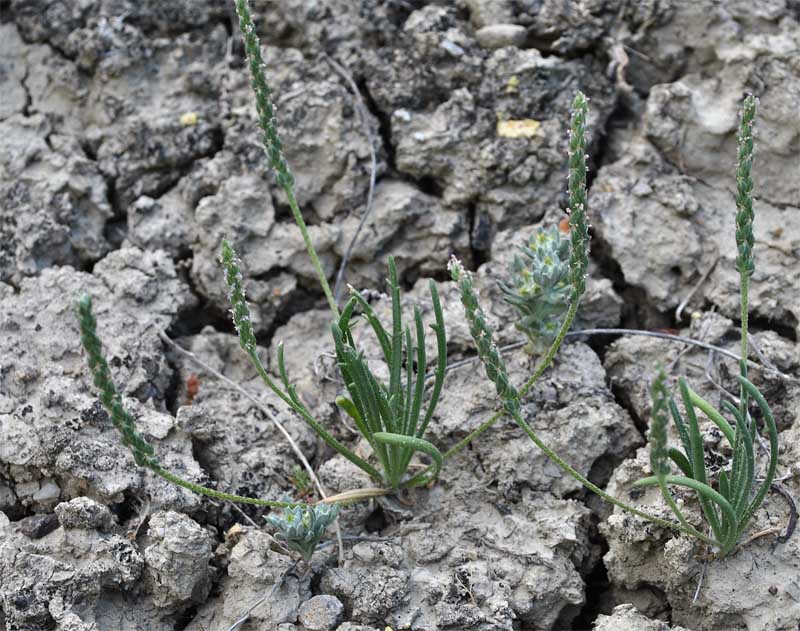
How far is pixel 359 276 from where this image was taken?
3.51 m

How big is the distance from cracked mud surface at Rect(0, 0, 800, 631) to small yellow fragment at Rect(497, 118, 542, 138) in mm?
29

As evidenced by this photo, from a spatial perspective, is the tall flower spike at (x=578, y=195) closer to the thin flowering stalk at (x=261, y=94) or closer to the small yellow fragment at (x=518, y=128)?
the thin flowering stalk at (x=261, y=94)

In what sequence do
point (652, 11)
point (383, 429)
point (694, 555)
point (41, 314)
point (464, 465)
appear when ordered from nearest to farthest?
point (694, 555) → point (383, 429) → point (464, 465) → point (41, 314) → point (652, 11)

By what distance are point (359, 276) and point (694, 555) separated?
5.33 feet

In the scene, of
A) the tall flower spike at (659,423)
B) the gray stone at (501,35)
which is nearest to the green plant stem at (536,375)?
the tall flower spike at (659,423)

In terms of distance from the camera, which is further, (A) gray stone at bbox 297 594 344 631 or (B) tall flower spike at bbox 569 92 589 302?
(A) gray stone at bbox 297 594 344 631

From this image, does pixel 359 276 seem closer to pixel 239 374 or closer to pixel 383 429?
pixel 239 374

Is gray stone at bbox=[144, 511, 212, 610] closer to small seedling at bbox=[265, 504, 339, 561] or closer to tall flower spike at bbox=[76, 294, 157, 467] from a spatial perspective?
small seedling at bbox=[265, 504, 339, 561]

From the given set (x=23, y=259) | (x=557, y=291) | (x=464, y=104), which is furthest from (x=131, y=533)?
(x=464, y=104)

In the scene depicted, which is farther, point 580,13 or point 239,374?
point 580,13

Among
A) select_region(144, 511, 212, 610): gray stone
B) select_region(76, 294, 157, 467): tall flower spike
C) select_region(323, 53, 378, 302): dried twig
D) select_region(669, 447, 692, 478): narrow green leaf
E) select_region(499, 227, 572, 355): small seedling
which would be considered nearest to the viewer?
select_region(76, 294, 157, 467): tall flower spike

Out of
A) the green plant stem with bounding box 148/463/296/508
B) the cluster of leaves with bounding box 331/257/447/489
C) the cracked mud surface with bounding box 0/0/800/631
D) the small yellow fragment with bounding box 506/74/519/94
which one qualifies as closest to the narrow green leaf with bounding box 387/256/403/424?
the cluster of leaves with bounding box 331/257/447/489

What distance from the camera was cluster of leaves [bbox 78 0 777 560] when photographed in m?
2.18

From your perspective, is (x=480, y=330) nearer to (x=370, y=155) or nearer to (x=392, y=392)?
(x=392, y=392)
